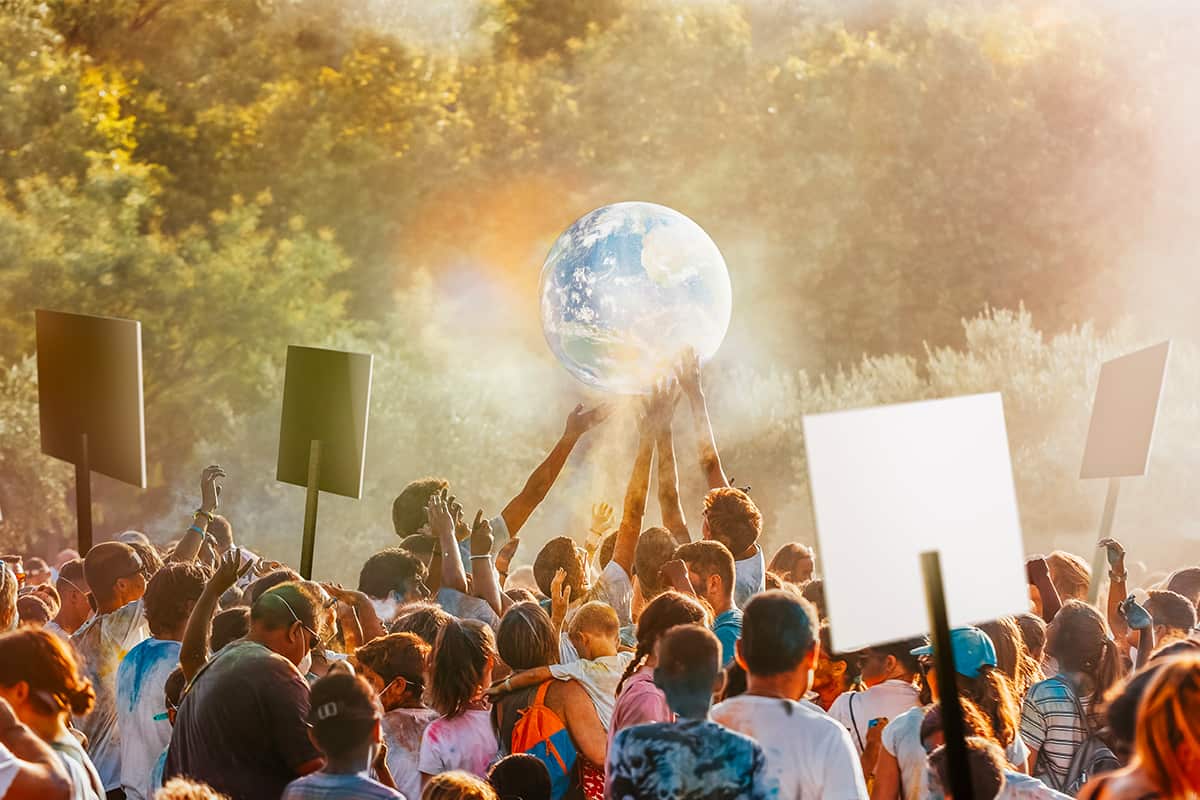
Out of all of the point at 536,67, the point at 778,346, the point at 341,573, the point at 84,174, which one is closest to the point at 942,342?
the point at 778,346

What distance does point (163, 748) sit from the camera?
500 cm

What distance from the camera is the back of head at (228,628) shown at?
4828 millimetres

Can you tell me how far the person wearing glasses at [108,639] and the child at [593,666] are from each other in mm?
2017

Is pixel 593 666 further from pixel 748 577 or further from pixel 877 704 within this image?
pixel 748 577

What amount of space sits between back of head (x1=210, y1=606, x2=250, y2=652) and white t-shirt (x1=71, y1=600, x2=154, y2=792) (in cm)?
105

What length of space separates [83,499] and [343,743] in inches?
143

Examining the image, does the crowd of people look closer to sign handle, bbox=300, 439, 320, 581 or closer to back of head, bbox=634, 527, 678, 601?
back of head, bbox=634, 527, 678, 601

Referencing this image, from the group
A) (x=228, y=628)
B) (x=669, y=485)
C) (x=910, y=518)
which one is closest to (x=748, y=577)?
(x=669, y=485)

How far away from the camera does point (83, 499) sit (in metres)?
6.50

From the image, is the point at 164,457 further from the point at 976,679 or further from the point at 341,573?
the point at 976,679

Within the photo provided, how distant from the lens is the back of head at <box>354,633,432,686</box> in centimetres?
452

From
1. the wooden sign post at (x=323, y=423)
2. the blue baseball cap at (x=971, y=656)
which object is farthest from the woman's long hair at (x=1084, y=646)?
the wooden sign post at (x=323, y=423)

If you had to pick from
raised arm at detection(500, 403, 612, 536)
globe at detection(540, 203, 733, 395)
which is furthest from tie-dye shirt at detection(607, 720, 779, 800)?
globe at detection(540, 203, 733, 395)

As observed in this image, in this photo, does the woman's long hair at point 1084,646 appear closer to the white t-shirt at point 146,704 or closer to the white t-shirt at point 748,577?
the white t-shirt at point 748,577
